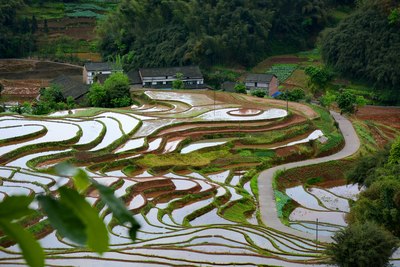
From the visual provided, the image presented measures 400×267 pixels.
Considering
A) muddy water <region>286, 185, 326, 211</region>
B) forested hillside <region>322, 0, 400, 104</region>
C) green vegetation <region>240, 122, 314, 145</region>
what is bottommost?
muddy water <region>286, 185, 326, 211</region>

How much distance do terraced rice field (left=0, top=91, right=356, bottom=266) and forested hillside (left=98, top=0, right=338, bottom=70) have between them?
11313mm

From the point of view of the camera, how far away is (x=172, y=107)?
31.1 metres

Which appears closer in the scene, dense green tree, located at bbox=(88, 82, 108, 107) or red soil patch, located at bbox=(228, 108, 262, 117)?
red soil patch, located at bbox=(228, 108, 262, 117)

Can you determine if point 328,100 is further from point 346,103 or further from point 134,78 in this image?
point 134,78

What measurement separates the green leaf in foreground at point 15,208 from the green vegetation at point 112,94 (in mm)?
31257

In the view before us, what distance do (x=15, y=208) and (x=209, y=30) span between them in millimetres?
43194

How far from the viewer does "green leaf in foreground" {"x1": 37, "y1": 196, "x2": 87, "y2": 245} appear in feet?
2.73

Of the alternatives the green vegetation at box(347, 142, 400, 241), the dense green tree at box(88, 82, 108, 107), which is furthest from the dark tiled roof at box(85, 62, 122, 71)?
the green vegetation at box(347, 142, 400, 241)

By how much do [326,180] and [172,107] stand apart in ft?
35.0

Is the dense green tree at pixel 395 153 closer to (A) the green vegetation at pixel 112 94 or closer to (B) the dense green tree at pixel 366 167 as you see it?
(B) the dense green tree at pixel 366 167

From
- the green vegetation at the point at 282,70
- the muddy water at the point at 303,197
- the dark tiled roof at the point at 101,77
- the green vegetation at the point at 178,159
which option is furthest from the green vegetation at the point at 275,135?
the green vegetation at the point at 282,70

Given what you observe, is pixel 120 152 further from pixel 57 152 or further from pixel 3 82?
pixel 3 82

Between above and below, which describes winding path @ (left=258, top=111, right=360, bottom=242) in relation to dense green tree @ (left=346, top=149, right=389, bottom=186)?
below

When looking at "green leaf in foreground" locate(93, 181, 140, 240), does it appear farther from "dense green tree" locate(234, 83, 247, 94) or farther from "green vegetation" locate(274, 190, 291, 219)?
"dense green tree" locate(234, 83, 247, 94)
